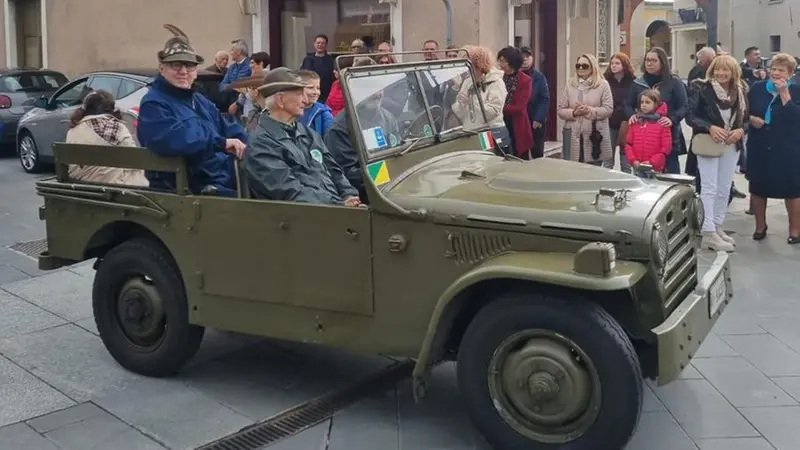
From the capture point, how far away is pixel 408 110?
5234 millimetres

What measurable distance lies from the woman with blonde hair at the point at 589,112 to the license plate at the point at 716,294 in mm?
4713

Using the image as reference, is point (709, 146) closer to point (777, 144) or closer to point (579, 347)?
point (777, 144)

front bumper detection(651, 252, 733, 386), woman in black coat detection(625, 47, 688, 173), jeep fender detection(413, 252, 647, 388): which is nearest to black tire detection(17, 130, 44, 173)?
woman in black coat detection(625, 47, 688, 173)

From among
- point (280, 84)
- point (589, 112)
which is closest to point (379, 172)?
point (280, 84)

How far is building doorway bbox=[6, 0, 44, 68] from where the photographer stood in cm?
2025

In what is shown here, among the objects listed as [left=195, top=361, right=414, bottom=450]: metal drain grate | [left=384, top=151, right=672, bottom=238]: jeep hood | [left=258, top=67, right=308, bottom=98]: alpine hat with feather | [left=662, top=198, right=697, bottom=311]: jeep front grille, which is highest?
[left=258, top=67, right=308, bottom=98]: alpine hat with feather

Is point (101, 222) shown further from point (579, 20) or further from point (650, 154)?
point (579, 20)

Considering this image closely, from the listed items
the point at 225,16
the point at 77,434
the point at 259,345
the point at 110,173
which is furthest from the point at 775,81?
the point at 225,16

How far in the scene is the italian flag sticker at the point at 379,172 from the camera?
4.73 metres

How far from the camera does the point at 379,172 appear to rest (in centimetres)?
480

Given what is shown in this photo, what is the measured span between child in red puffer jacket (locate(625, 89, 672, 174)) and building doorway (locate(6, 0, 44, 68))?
1525cm

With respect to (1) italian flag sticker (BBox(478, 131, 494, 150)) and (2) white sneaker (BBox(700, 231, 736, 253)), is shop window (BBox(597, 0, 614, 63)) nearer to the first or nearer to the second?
(2) white sneaker (BBox(700, 231, 736, 253))

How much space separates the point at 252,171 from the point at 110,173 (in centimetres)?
153

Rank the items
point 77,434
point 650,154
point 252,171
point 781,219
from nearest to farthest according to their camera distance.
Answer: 1. point 77,434
2. point 252,171
3. point 650,154
4. point 781,219
